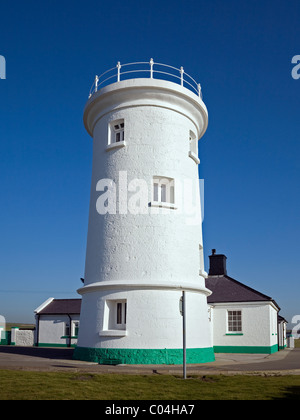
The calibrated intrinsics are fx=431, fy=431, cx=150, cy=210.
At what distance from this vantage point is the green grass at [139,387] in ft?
29.1

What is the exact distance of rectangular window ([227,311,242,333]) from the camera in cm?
2416

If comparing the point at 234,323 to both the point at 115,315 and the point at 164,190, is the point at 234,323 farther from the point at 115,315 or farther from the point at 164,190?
the point at 164,190

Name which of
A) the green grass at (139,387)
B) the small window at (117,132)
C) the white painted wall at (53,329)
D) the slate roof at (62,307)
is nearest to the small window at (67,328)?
the white painted wall at (53,329)

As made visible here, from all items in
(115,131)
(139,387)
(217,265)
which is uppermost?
(115,131)

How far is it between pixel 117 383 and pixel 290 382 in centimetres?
452

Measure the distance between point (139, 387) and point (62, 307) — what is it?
75.6 ft

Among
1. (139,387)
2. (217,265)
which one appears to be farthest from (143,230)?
(217,265)

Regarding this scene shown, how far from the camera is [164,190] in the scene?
17.2 m

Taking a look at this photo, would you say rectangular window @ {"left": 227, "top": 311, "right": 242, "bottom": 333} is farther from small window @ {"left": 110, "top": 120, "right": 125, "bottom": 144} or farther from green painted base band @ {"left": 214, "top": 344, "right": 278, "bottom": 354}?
small window @ {"left": 110, "top": 120, "right": 125, "bottom": 144}

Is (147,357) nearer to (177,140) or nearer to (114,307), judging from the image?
(114,307)

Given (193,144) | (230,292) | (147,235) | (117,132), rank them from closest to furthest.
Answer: (147,235) → (117,132) → (193,144) → (230,292)

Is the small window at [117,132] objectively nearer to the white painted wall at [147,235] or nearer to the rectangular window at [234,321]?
the white painted wall at [147,235]

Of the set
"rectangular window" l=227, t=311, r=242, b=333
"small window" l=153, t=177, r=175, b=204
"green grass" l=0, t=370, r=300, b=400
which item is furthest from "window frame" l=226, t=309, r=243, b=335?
"green grass" l=0, t=370, r=300, b=400
